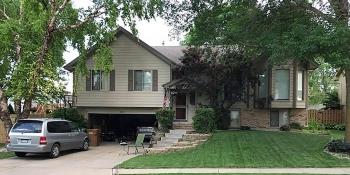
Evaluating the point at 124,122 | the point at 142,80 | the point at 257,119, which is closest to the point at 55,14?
the point at 142,80

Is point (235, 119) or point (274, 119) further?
point (274, 119)

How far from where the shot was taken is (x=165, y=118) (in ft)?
97.9

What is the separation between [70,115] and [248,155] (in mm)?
14056

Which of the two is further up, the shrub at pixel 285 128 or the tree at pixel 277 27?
the tree at pixel 277 27

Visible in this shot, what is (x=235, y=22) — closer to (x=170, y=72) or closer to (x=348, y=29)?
(x=348, y=29)

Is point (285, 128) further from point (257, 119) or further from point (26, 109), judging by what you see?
point (26, 109)

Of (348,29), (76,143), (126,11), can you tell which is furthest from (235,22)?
(76,143)

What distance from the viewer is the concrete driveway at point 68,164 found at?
59.2ft

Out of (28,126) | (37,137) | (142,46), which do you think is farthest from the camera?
(142,46)

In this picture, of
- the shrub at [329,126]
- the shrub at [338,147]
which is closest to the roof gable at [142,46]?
the shrub at [329,126]

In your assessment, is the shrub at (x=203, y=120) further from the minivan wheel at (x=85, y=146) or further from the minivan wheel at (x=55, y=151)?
the minivan wheel at (x=55, y=151)

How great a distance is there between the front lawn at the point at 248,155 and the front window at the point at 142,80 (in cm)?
724

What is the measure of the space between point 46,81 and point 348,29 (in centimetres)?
1531

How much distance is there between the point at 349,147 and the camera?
803 inches
